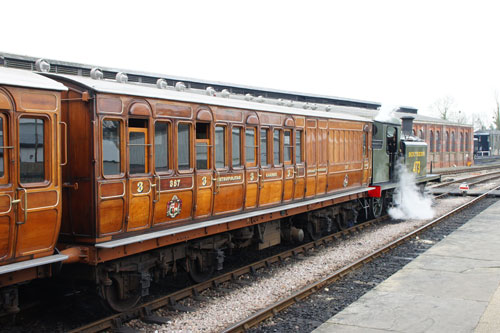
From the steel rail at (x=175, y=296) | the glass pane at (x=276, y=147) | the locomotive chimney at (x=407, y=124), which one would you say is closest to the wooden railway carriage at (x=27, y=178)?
the steel rail at (x=175, y=296)

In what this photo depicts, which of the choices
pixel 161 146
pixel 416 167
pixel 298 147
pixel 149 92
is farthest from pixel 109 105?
pixel 416 167

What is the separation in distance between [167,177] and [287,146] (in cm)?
441

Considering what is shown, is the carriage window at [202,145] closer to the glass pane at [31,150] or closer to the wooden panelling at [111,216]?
the wooden panelling at [111,216]

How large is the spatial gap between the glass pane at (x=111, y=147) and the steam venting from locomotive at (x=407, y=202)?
13.2m

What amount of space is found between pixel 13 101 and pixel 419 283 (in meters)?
7.23

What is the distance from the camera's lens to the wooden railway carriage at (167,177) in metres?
6.85

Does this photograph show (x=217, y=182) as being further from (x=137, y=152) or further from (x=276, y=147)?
(x=276, y=147)

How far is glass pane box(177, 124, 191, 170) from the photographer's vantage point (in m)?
8.29

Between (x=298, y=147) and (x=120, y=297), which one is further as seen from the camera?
(x=298, y=147)

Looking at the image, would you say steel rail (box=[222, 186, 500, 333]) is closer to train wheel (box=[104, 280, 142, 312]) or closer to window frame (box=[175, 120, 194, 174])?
train wheel (box=[104, 280, 142, 312])

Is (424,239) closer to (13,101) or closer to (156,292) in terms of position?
(156,292)

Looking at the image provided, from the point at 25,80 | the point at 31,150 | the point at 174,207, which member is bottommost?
the point at 174,207

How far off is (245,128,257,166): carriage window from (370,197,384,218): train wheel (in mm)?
7956

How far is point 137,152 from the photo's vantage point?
749cm
